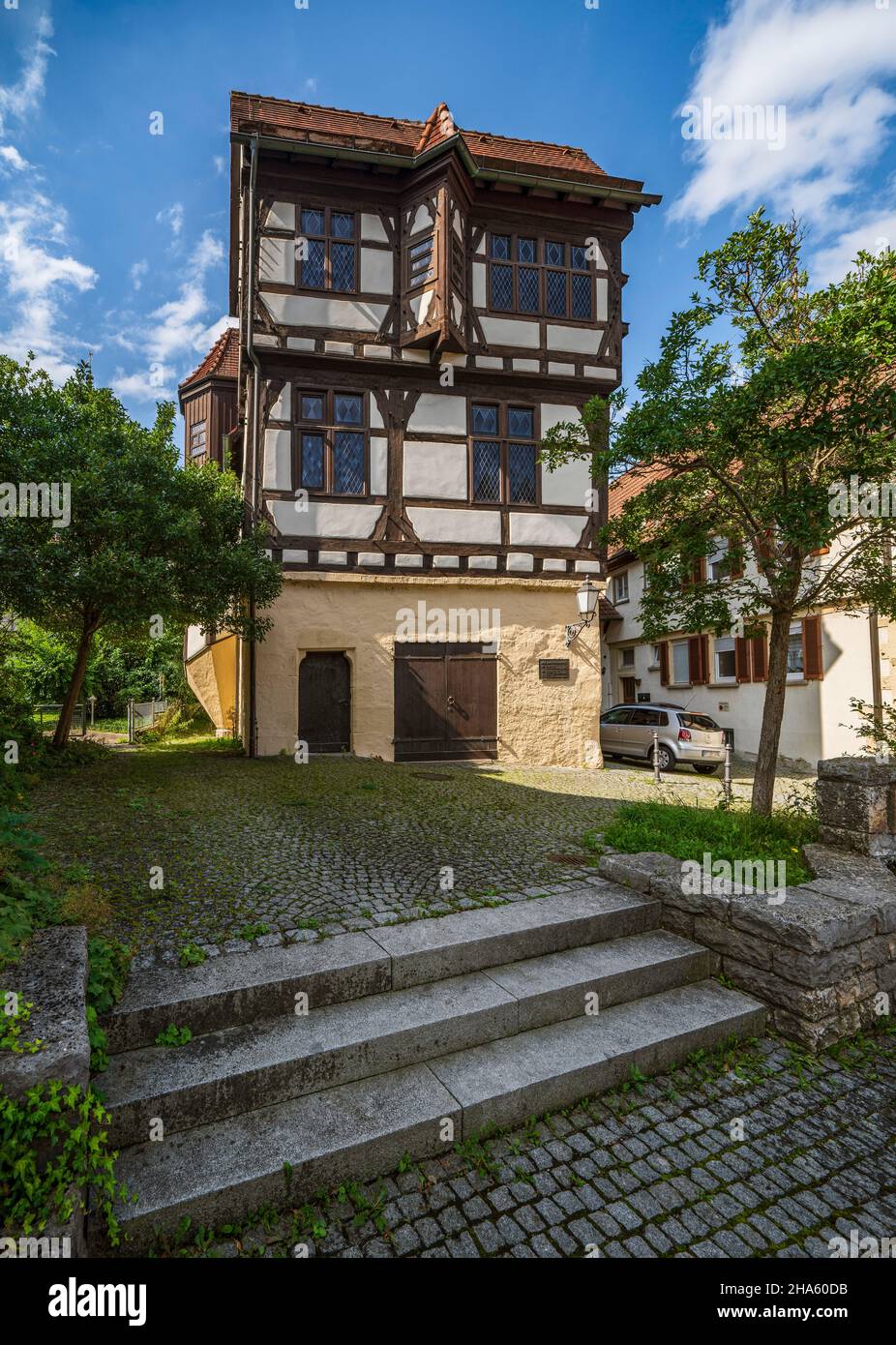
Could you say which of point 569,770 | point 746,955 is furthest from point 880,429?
point 569,770

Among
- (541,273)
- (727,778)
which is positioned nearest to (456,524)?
(541,273)

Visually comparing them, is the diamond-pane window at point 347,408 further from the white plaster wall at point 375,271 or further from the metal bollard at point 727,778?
the metal bollard at point 727,778

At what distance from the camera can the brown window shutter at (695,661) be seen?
1931cm

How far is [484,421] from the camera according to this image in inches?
477

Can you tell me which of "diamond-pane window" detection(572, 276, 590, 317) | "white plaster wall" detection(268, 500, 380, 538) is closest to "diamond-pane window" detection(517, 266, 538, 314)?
"diamond-pane window" detection(572, 276, 590, 317)

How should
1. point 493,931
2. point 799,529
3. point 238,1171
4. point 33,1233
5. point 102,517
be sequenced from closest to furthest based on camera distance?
1. point 33,1233
2. point 238,1171
3. point 493,931
4. point 799,529
5. point 102,517

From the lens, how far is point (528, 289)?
12234mm

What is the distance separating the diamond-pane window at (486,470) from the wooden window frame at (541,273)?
2495mm

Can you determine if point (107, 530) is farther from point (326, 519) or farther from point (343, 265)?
point (343, 265)

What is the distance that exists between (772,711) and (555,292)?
10.2 meters

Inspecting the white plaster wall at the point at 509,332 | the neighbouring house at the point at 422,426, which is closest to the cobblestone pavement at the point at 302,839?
the neighbouring house at the point at 422,426

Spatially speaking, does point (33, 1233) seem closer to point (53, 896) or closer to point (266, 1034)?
point (266, 1034)

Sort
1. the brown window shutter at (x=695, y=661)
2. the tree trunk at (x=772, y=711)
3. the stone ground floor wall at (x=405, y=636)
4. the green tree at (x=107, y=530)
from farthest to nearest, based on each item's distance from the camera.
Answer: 1. the brown window shutter at (x=695, y=661)
2. the stone ground floor wall at (x=405, y=636)
3. the green tree at (x=107, y=530)
4. the tree trunk at (x=772, y=711)
